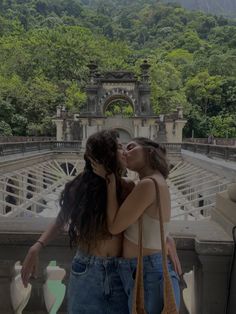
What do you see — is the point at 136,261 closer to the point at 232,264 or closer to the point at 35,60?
the point at 232,264

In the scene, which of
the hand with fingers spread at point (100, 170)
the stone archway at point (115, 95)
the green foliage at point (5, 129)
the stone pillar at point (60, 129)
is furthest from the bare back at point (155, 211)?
the green foliage at point (5, 129)

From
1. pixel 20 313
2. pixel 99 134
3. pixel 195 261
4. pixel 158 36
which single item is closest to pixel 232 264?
pixel 195 261

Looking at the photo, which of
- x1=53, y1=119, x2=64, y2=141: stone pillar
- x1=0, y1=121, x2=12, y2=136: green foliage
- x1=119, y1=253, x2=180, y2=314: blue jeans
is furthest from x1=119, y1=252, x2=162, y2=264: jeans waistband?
x1=0, y1=121, x2=12, y2=136: green foliage

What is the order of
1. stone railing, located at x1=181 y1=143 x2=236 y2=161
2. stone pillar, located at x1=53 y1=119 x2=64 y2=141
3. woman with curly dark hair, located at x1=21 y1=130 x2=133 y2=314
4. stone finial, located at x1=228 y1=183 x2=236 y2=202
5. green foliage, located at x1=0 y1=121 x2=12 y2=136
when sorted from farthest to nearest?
green foliage, located at x1=0 y1=121 x2=12 y2=136 → stone pillar, located at x1=53 y1=119 x2=64 y2=141 → stone railing, located at x1=181 y1=143 x2=236 y2=161 → stone finial, located at x1=228 y1=183 x2=236 y2=202 → woman with curly dark hair, located at x1=21 y1=130 x2=133 y2=314

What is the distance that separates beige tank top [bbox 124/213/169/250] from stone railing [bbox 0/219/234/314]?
22.3 inches

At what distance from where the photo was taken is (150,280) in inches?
80.4

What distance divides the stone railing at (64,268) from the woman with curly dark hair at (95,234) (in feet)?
1.77

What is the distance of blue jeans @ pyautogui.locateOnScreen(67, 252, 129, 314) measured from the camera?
2096mm

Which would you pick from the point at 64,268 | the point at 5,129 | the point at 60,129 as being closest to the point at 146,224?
the point at 64,268

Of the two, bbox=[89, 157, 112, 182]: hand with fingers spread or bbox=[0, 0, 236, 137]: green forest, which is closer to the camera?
bbox=[89, 157, 112, 182]: hand with fingers spread

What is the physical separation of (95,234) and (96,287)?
32 centimetres

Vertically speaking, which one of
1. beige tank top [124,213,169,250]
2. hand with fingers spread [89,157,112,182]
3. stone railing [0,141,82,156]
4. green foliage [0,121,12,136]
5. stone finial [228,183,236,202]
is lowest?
stone railing [0,141,82,156]

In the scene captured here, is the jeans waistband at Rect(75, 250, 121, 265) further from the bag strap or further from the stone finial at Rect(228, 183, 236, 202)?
the stone finial at Rect(228, 183, 236, 202)

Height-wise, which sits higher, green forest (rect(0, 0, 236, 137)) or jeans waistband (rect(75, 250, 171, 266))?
green forest (rect(0, 0, 236, 137))
